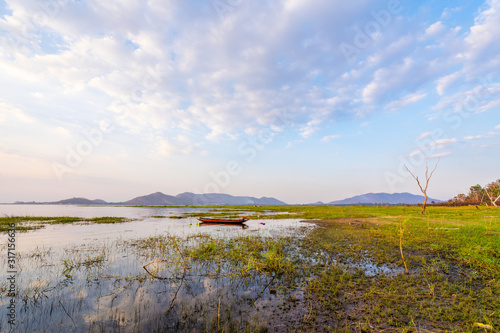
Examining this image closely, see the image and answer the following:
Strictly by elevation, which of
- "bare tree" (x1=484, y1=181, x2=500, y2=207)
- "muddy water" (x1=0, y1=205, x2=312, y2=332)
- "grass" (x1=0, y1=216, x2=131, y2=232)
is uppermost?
"bare tree" (x1=484, y1=181, x2=500, y2=207)

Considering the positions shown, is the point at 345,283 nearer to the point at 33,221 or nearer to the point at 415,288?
the point at 415,288

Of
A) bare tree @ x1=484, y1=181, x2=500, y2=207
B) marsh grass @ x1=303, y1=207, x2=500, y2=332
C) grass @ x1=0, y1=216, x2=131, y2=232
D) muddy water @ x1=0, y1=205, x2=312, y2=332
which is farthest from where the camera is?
grass @ x1=0, y1=216, x2=131, y2=232

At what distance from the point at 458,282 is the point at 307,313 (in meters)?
7.34

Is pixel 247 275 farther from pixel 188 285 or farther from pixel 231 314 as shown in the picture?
pixel 231 314

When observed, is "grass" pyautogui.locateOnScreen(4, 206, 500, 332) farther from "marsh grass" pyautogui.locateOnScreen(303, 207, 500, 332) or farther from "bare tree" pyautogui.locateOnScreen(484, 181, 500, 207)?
"bare tree" pyautogui.locateOnScreen(484, 181, 500, 207)

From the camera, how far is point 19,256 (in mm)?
13664

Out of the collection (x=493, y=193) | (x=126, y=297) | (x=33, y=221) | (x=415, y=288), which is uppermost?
(x=493, y=193)

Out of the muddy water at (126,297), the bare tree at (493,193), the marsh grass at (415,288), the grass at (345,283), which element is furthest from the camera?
the bare tree at (493,193)

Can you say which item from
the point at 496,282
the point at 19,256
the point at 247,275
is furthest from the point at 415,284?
the point at 19,256

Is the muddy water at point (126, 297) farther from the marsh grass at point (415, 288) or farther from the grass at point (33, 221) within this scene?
the grass at point (33, 221)

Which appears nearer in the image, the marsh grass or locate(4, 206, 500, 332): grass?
the marsh grass

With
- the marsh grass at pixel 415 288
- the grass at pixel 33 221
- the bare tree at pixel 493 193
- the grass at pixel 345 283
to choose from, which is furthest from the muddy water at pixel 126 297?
the grass at pixel 33 221

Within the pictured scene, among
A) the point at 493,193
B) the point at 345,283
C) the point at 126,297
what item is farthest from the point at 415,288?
the point at 493,193

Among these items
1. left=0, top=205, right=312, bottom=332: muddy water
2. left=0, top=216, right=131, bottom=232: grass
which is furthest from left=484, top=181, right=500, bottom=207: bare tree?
left=0, top=216, right=131, bottom=232: grass
